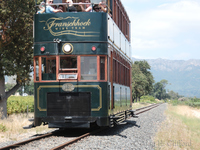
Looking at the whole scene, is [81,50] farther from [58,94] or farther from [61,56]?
[58,94]

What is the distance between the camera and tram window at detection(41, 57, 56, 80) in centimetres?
1107

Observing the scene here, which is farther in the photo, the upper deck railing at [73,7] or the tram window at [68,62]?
the upper deck railing at [73,7]

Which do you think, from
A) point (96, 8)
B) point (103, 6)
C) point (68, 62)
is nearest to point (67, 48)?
point (68, 62)

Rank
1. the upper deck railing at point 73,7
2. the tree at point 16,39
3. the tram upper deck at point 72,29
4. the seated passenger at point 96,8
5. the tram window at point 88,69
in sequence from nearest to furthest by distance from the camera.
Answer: the tram window at point 88,69, the tram upper deck at point 72,29, the upper deck railing at point 73,7, the seated passenger at point 96,8, the tree at point 16,39

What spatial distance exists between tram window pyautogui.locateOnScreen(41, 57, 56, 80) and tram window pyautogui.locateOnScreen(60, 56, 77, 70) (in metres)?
0.26

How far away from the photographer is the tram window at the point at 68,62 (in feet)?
36.1

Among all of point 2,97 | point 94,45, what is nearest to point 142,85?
point 2,97

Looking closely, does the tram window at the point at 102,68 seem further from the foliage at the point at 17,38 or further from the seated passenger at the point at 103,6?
the foliage at the point at 17,38

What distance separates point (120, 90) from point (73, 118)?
3549 mm

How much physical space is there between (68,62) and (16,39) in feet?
28.6

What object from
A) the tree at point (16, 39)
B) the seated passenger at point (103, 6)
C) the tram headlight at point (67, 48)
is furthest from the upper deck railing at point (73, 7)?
the tree at point (16, 39)

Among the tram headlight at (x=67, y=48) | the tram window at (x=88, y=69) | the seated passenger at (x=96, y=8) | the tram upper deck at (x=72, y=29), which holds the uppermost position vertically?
the seated passenger at (x=96, y=8)

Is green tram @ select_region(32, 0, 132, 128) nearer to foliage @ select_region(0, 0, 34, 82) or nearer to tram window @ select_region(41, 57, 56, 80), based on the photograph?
tram window @ select_region(41, 57, 56, 80)

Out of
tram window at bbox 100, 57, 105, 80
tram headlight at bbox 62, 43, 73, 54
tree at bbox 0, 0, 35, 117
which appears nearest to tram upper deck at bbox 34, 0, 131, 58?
tram headlight at bbox 62, 43, 73, 54
